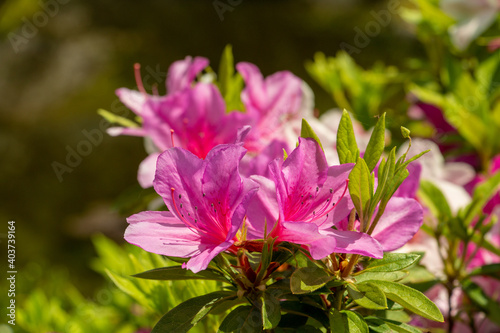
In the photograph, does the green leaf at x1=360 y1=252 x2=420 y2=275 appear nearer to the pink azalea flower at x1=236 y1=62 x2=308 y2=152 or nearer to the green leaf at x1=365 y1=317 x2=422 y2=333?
the green leaf at x1=365 y1=317 x2=422 y2=333

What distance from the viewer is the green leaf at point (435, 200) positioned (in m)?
0.81

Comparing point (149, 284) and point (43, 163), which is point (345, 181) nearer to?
point (149, 284)

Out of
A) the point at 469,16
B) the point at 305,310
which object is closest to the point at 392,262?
the point at 305,310

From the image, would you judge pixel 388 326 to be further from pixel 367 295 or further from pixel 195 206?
pixel 195 206

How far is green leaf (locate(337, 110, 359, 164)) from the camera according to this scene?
1.77 feet

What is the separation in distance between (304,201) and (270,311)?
0.11m

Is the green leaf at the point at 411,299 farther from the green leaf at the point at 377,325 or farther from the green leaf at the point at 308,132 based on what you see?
the green leaf at the point at 308,132

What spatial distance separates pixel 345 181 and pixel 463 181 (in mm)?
553

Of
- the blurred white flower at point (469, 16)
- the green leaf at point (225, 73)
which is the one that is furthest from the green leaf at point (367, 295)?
the blurred white flower at point (469, 16)

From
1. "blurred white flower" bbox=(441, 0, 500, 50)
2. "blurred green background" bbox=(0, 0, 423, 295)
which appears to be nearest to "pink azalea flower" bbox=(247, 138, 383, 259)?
"blurred white flower" bbox=(441, 0, 500, 50)

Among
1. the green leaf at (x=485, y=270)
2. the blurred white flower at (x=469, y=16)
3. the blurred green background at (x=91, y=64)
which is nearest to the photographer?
the green leaf at (x=485, y=270)

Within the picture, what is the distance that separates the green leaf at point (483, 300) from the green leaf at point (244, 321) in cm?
41

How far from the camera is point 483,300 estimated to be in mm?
788

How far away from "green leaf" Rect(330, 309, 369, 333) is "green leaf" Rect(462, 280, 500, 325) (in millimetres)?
351
